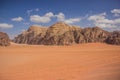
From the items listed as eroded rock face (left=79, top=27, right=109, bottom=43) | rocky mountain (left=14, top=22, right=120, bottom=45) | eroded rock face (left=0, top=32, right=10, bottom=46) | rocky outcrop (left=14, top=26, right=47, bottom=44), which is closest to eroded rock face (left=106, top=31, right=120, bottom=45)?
rocky mountain (left=14, top=22, right=120, bottom=45)

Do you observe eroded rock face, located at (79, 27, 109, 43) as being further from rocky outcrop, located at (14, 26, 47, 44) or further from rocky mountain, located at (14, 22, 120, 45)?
rocky outcrop, located at (14, 26, 47, 44)

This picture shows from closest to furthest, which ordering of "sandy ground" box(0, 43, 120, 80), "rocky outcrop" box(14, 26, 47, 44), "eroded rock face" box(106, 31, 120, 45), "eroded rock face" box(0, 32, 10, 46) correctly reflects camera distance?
"sandy ground" box(0, 43, 120, 80) < "rocky outcrop" box(14, 26, 47, 44) < "eroded rock face" box(0, 32, 10, 46) < "eroded rock face" box(106, 31, 120, 45)

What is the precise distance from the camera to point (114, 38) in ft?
16.0

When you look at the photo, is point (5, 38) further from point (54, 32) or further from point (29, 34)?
point (54, 32)

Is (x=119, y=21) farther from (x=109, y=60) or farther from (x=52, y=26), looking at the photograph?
(x=52, y=26)

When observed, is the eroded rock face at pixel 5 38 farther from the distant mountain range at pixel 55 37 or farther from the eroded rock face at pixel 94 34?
the eroded rock face at pixel 94 34

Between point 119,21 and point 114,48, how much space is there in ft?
3.02

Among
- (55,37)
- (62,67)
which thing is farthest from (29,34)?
(55,37)

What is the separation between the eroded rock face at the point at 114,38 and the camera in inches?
182

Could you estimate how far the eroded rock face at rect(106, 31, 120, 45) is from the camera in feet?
15.1

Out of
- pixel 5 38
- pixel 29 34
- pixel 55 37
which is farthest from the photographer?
pixel 55 37

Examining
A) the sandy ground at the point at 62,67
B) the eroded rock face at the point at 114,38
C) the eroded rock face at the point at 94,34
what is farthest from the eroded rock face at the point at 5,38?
the eroded rock face at the point at 114,38

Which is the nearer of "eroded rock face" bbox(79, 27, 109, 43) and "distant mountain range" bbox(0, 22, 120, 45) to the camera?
"distant mountain range" bbox(0, 22, 120, 45)

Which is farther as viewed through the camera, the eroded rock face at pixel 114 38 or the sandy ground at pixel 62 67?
the eroded rock face at pixel 114 38
